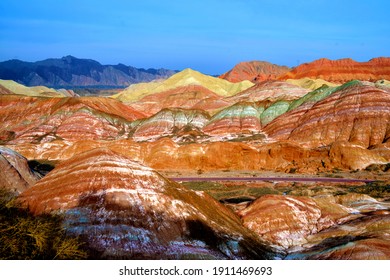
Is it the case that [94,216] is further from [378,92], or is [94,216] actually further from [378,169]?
[378,92]

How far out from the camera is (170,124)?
8719 centimetres

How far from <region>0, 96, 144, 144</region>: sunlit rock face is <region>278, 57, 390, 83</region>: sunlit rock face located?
94133 millimetres

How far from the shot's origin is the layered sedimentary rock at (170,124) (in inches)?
3275

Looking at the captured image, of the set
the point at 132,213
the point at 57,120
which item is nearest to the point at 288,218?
the point at 132,213

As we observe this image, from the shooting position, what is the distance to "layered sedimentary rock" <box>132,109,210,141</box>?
83188 mm

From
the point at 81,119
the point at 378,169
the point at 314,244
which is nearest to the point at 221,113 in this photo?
the point at 81,119

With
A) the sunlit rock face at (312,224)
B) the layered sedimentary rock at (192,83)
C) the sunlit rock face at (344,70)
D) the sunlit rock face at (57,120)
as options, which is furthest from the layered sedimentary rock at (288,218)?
the sunlit rock face at (344,70)

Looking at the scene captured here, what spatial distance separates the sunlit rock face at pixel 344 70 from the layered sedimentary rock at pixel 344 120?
93382 millimetres

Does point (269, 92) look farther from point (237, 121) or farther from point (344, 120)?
point (344, 120)

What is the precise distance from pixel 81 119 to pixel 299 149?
155 feet

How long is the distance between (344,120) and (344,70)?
11072cm

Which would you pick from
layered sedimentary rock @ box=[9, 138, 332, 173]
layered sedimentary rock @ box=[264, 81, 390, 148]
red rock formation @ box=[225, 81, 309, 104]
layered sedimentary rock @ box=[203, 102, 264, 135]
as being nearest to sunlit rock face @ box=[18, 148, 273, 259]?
layered sedimentary rock @ box=[9, 138, 332, 173]

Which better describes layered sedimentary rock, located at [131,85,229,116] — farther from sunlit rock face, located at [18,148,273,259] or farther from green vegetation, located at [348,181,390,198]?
sunlit rock face, located at [18,148,273,259]

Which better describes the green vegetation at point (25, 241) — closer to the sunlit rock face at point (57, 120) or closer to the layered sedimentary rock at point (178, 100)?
the sunlit rock face at point (57, 120)
